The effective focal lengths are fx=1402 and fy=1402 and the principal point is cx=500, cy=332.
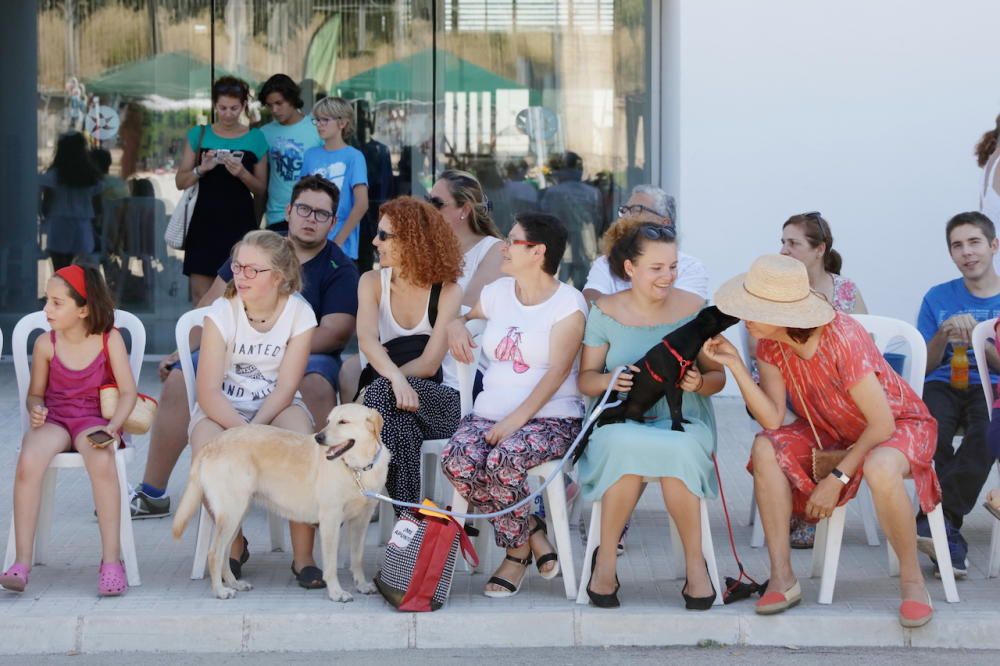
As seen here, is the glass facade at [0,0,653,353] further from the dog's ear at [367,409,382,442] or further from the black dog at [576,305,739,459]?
the dog's ear at [367,409,382,442]

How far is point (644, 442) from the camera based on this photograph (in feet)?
15.1

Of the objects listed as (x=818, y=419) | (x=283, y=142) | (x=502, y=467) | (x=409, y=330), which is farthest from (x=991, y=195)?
(x=283, y=142)

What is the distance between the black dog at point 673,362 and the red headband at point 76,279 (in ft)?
6.49

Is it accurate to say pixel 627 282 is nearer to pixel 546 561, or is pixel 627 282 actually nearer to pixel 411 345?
pixel 411 345

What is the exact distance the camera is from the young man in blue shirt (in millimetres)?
5801

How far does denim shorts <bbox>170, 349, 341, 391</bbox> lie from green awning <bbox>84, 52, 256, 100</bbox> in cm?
498

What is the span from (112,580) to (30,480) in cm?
46

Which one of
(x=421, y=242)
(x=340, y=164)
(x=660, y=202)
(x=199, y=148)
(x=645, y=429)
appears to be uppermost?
(x=199, y=148)

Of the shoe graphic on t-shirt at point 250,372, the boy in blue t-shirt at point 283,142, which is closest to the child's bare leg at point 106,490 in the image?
the shoe graphic on t-shirt at point 250,372

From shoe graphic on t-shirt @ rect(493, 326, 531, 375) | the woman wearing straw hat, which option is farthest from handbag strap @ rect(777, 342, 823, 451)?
shoe graphic on t-shirt @ rect(493, 326, 531, 375)

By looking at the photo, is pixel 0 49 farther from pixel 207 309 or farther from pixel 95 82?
pixel 207 309

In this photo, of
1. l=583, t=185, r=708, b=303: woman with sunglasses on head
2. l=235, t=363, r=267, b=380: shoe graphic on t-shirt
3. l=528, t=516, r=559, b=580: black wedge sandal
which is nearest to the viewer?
l=528, t=516, r=559, b=580: black wedge sandal

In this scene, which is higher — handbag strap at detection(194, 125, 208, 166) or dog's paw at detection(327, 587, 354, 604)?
handbag strap at detection(194, 125, 208, 166)

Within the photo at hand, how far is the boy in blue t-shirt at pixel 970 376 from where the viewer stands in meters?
5.14
